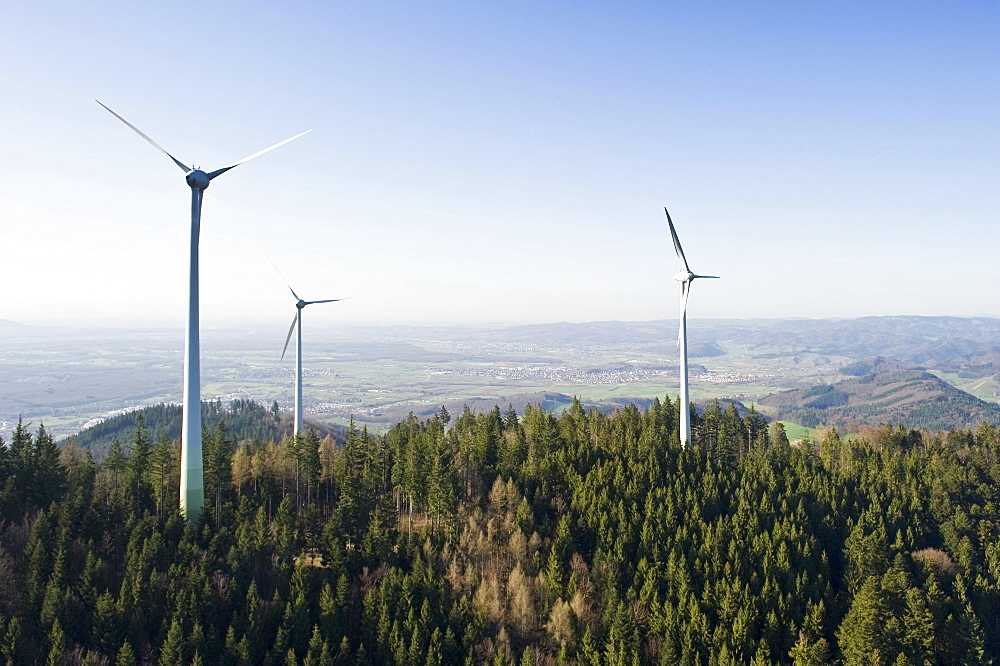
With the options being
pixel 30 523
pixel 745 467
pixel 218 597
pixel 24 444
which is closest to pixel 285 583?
pixel 218 597

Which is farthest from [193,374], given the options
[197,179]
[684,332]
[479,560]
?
[684,332]

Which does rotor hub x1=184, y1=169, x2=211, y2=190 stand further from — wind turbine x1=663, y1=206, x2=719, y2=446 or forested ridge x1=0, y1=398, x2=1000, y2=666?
wind turbine x1=663, y1=206, x2=719, y2=446

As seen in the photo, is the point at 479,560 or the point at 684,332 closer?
the point at 479,560

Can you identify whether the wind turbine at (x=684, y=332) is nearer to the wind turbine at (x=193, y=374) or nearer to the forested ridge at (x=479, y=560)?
the forested ridge at (x=479, y=560)

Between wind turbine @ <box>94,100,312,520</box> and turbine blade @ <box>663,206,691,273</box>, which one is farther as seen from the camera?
turbine blade @ <box>663,206,691,273</box>

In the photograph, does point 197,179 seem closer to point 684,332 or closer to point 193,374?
point 193,374

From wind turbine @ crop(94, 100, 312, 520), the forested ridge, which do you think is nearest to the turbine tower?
the forested ridge
